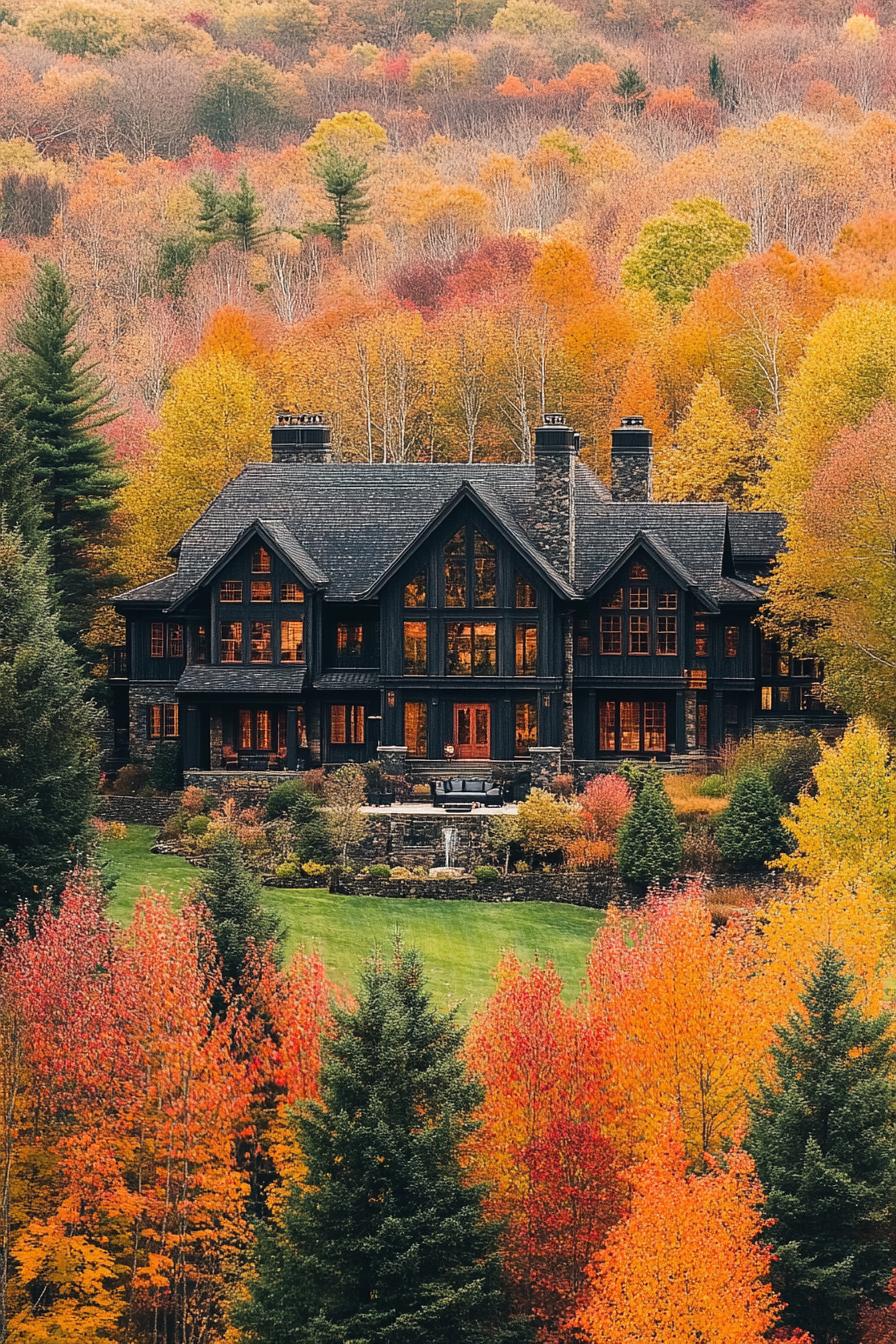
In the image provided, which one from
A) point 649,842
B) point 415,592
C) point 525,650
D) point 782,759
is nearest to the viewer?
point 649,842

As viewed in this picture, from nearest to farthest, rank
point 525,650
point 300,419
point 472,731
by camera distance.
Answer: point 525,650
point 472,731
point 300,419

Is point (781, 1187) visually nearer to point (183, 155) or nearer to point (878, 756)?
point (878, 756)

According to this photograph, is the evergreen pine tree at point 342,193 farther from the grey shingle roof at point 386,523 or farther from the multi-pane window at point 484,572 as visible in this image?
the multi-pane window at point 484,572

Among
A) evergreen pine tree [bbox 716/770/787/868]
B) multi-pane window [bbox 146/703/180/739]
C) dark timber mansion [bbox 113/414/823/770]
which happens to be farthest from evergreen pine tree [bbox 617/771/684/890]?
multi-pane window [bbox 146/703/180/739]

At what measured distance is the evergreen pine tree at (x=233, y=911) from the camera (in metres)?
42.5

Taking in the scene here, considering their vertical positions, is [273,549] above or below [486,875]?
above

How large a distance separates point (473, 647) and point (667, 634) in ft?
18.9

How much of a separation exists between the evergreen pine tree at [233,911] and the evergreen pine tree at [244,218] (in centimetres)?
7731

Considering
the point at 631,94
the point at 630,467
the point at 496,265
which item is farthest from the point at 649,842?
the point at 631,94

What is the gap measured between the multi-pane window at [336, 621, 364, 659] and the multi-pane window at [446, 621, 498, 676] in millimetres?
3397

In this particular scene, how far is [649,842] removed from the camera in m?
54.6

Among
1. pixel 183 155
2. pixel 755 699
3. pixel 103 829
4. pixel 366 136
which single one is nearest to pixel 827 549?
pixel 755 699

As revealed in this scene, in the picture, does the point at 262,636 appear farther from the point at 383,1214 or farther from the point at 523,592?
the point at 383,1214

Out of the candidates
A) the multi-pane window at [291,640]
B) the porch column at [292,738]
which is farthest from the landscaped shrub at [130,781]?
the multi-pane window at [291,640]
